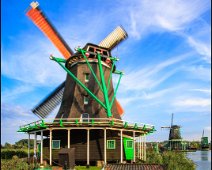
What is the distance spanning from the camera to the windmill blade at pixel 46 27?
38.1 metres

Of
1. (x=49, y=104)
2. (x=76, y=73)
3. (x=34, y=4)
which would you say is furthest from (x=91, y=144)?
(x=34, y=4)

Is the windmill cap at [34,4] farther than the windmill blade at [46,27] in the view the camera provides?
No

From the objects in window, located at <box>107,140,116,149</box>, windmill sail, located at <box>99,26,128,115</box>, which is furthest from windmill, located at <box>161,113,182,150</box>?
window, located at <box>107,140,116,149</box>

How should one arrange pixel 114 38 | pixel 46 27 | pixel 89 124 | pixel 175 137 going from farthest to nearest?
pixel 175 137, pixel 114 38, pixel 46 27, pixel 89 124

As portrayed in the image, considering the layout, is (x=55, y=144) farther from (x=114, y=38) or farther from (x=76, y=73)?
(x=114, y=38)

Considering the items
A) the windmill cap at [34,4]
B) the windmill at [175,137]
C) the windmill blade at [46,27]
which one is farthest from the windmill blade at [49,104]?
the windmill at [175,137]

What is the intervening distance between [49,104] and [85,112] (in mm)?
7456

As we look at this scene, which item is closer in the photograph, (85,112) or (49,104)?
(85,112)

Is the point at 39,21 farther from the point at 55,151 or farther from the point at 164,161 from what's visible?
the point at 164,161

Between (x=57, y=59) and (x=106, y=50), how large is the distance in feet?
19.5

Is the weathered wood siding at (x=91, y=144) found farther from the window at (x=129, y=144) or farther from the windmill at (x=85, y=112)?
the window at (x=129, y=144)

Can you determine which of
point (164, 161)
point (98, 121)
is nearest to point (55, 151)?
point (98, 121)

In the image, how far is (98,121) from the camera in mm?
30266

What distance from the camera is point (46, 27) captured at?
125 feet
